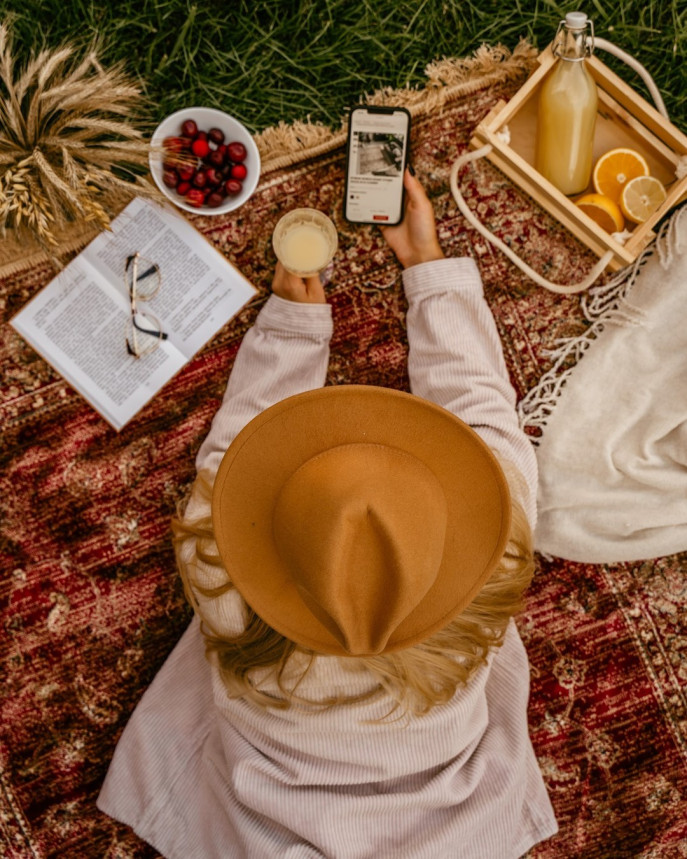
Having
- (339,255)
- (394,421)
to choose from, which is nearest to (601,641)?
(394,421)

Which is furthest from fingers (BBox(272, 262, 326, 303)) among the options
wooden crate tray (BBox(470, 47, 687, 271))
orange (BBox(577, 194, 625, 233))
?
orange (BBox(577, 194, 625, 233))

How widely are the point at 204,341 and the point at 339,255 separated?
0.37 m

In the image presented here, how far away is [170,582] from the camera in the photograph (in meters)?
1.53

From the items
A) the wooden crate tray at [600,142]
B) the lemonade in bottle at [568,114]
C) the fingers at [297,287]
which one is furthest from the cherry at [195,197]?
the lemonade in bottle at [568,114]

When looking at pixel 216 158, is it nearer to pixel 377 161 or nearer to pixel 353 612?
pixel 377 161

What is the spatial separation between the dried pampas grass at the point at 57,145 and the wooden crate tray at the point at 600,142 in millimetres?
740

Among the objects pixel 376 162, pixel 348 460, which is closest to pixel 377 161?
pixel 376 162

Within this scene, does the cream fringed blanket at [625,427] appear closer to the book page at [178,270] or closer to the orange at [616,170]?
the orange at [616,170]

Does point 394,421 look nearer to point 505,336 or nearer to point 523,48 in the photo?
point 505,336

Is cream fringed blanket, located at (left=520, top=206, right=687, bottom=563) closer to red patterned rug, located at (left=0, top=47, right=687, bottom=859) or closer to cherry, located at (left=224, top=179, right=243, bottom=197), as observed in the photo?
red patterned rug, located at (left=0, top=47, right=687, bottom=859)

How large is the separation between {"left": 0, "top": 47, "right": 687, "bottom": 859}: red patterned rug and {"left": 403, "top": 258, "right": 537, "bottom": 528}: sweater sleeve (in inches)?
3.5

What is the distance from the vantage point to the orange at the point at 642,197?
1365 millimetres

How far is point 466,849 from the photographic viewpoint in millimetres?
1253

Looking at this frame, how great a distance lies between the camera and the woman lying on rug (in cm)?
87
